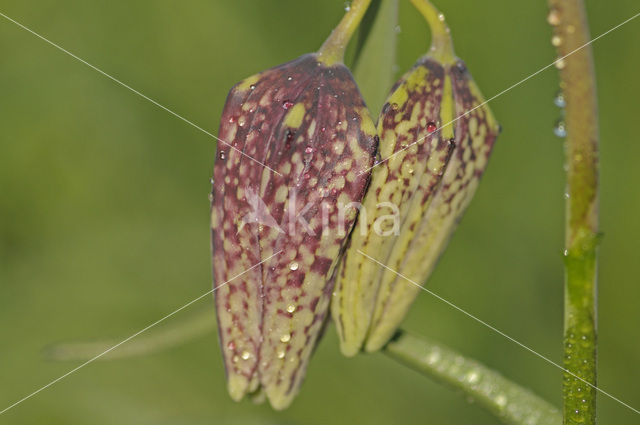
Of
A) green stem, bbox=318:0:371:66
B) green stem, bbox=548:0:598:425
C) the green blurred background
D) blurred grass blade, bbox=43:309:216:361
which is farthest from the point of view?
the green blurred background

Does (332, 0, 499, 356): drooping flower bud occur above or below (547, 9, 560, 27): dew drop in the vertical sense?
below

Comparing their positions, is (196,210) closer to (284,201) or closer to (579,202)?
(284,201)

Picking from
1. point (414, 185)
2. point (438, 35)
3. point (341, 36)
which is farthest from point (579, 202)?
point (341, 36)

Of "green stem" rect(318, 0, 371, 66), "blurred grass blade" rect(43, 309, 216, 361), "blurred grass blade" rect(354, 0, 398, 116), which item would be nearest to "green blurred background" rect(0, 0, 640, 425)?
"blurred grass blade" rect(43, 309, 216, 361)

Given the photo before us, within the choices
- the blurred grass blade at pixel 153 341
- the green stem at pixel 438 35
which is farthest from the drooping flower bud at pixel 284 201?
the blurred grass blade at pixel 153 341

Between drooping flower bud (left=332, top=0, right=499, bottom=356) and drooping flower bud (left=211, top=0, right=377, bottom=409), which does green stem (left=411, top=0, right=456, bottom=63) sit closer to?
drooping flower bud (left=332, top=0, right=499, bottom=356)

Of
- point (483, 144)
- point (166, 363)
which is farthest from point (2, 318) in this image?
point (483, 144)
